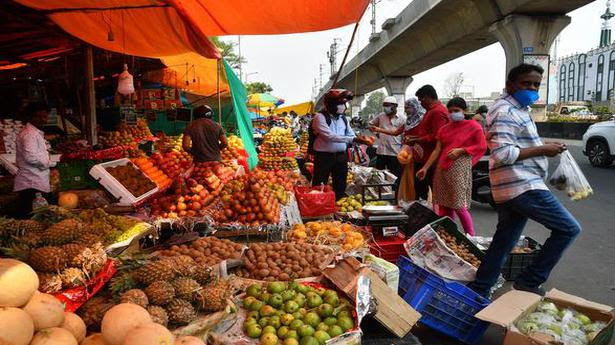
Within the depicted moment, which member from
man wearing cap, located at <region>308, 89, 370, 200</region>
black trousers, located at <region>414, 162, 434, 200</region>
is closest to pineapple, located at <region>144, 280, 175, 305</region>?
man wearing cap, located at <region>308, 89, 370, 200</region>

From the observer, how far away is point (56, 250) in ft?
8.36

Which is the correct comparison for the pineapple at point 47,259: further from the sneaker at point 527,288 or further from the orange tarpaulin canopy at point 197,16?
the sneaker at point 527,288

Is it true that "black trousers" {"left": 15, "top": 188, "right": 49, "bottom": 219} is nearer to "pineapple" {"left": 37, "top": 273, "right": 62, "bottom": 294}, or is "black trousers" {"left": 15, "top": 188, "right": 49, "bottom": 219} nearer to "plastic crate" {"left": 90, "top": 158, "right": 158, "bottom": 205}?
"plastic crate" {"left": 90, "top": 158, "right": 158, "bottom": 205}

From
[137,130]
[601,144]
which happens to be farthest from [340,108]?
[601,144]

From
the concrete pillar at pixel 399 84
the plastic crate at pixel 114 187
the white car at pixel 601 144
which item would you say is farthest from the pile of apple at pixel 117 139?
the concrete pillar at pixel 399 84

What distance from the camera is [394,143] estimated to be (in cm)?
807

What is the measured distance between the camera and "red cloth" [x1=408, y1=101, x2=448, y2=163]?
611 cm

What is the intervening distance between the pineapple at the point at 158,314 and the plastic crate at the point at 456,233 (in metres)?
2.92

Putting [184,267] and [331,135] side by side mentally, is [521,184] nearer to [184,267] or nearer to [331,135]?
[184,267]

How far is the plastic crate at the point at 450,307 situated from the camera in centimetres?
350

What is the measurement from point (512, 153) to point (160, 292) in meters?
2.98

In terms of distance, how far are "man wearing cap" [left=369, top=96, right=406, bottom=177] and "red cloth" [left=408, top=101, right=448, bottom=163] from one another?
1349mm

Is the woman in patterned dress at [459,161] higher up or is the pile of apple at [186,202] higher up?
the woman in patterned dress at [459,161]

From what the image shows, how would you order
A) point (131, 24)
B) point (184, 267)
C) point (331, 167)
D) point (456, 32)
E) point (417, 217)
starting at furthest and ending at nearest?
1. point (456, 32)
2. point (331, 167)
3. point (131, 24)
4. point (417, 217)
5. point (184, 267)
